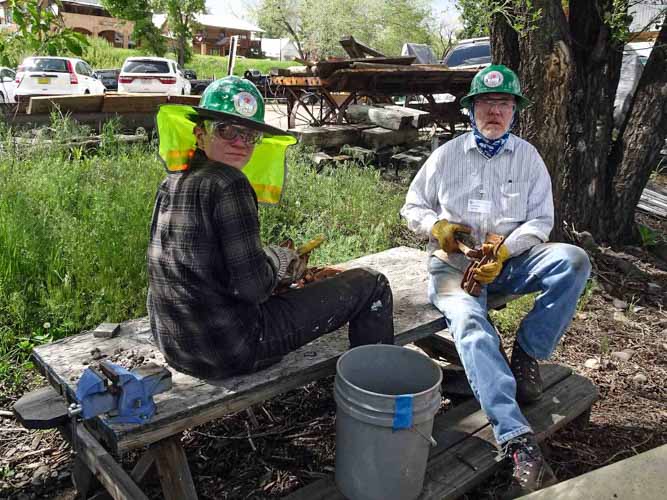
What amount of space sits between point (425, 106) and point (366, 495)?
966cm

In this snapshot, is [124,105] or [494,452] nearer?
[494,452]

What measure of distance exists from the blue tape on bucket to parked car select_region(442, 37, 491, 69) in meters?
11.8

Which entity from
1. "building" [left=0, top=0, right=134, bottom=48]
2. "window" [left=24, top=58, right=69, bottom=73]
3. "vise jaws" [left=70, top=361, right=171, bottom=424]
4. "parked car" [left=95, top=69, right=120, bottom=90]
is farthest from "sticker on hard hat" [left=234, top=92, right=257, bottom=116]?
"building" [left=0, top=0, right=134, bottom=48]

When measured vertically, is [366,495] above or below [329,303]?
below

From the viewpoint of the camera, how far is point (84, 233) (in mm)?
3850

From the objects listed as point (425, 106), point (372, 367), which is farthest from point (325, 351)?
point (425, 106)

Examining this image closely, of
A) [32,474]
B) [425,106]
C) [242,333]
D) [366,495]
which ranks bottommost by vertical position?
[32,474]

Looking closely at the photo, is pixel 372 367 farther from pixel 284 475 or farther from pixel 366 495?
pixel 284 475

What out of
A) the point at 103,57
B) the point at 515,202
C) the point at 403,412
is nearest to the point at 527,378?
the point at 515,202

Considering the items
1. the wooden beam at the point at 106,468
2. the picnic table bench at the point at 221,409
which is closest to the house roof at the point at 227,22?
the picnic table bench at the point at 221,409

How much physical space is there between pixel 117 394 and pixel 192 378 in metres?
0.40

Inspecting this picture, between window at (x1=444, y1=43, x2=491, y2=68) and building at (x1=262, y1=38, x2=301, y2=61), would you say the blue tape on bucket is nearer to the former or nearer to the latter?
window at (x1=444, y1=43, x2=491, y2=68)

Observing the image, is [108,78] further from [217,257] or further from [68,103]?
[217,257]

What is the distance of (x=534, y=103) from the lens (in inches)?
182
